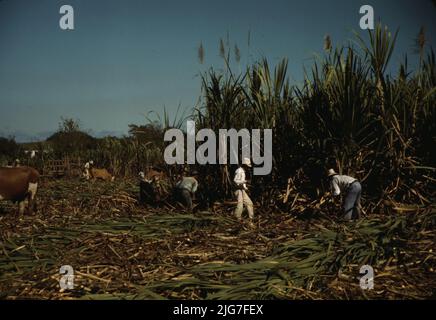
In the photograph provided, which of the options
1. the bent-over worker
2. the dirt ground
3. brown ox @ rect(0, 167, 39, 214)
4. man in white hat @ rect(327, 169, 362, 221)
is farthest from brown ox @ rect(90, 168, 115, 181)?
man in white hat @ rect(327, 169, 362, 221)

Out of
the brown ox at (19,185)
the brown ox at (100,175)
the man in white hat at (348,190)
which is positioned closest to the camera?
the man in white hat at (348,190)

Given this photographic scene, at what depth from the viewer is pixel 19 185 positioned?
635cm

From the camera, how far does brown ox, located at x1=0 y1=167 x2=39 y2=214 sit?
6.20 metres

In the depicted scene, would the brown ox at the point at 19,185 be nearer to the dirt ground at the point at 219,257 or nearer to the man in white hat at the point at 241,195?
the dirt ground at the point at 219,257

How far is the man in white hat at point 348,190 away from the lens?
5.20 metres

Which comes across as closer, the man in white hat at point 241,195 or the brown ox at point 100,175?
the man in white hat at point 241,195

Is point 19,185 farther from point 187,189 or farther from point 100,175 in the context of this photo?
point 100,175

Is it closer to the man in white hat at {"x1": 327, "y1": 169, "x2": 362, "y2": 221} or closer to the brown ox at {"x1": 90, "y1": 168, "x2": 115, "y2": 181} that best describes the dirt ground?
the man in white hat at {"x1": 327, "y1": 169, "x2": 362, "y2": 221}

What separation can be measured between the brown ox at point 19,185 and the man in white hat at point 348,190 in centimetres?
462

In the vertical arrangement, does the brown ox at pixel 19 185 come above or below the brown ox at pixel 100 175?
above

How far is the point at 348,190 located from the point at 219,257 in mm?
2112

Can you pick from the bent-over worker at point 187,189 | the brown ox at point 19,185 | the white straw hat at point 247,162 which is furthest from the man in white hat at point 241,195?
the brown ox at point 19,185

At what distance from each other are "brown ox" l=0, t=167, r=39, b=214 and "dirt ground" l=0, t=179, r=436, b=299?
34.5 inches

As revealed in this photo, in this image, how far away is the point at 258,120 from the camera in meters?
6.27
